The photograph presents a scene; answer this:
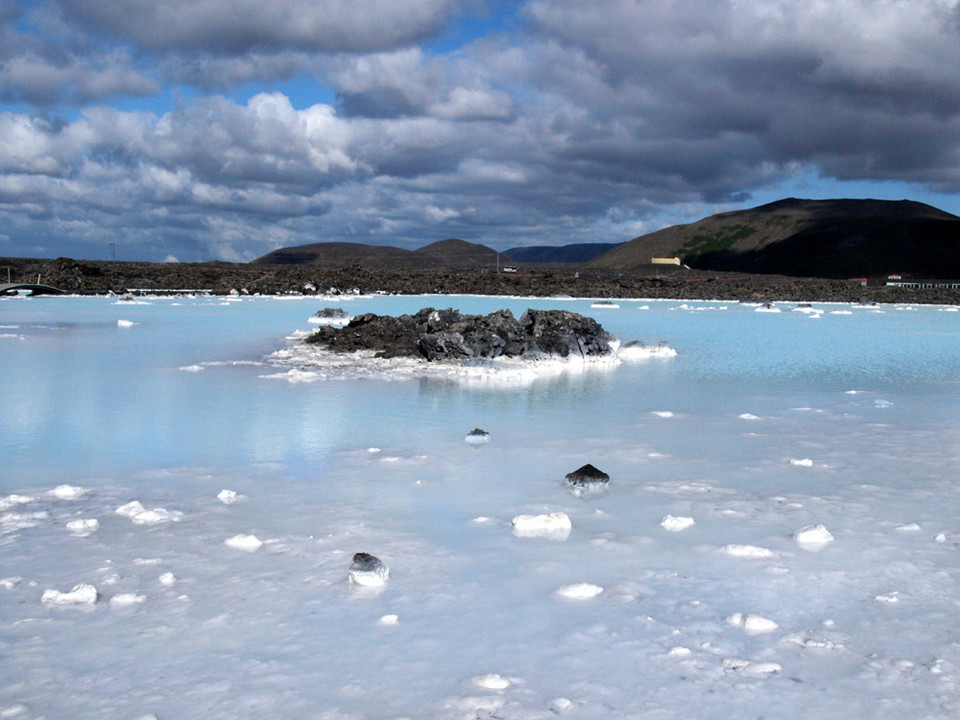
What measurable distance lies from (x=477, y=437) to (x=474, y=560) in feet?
11.0

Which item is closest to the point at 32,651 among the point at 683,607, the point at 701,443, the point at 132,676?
the point at 132,676

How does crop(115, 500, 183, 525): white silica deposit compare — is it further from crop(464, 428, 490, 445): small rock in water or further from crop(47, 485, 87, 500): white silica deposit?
crop(464, 428, 490, 445): small rock in water

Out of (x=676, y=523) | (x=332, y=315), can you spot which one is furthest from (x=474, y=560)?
(x=332, y=315)

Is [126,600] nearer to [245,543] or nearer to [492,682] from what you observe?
[245,543]

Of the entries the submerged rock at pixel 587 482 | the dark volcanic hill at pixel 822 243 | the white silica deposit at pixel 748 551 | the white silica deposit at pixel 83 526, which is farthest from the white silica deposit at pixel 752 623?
the dark volcanic hill at pixel 822 243

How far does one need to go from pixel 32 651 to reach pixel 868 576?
417cm

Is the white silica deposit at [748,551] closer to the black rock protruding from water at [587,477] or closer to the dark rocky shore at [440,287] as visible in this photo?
the black rock protruding from water at [587,477]

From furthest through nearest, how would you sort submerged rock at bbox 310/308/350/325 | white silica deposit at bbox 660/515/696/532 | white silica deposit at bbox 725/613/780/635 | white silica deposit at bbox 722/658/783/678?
submerged rock at bbox 310/308/350/325 < white silica deposit at bbox 660/515/696/532 < white silica deposit at bbox 725/613/780/635 < white silica deposit at bbox 722/658/783/678

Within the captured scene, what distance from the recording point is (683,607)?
12.7ft

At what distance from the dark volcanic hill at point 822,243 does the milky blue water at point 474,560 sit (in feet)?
453

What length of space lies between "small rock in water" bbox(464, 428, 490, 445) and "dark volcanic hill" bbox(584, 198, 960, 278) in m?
138

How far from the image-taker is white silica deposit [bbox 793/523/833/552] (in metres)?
4.77

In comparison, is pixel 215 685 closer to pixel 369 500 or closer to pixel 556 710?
pixel 556 710

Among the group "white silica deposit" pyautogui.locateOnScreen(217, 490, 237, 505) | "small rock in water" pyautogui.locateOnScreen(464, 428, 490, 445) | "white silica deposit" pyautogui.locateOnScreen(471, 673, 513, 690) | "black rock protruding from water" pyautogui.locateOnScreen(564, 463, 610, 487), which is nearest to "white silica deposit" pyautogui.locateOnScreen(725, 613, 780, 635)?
"white silica deposit" pyautogui.locateOnScreen(471, 673, 513, 690)
